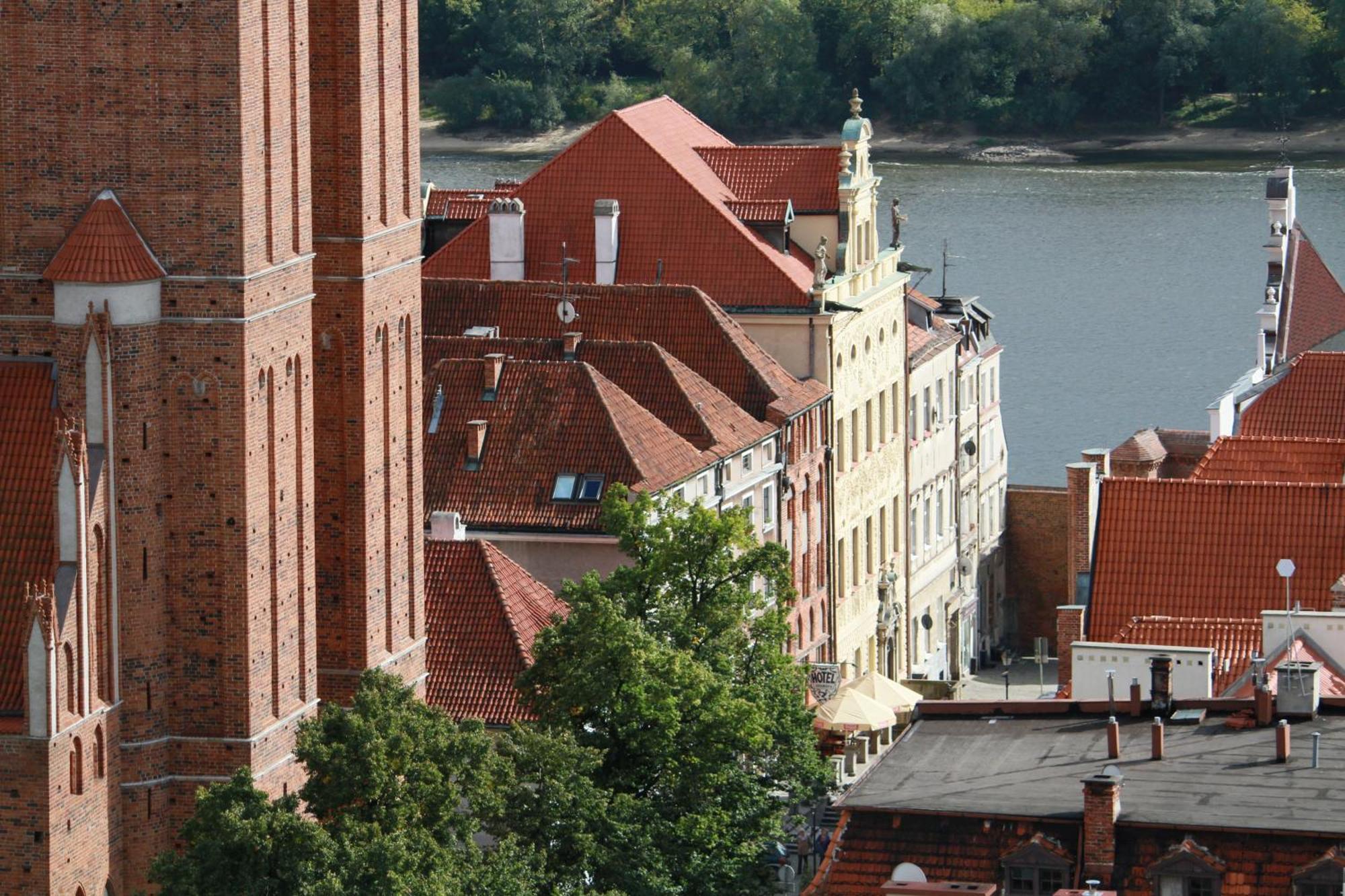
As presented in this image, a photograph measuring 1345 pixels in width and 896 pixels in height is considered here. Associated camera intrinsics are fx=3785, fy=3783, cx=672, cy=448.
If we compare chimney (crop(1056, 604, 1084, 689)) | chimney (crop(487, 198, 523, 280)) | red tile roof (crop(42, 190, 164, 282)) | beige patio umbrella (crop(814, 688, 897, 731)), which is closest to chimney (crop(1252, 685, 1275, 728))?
chimney (crop(1056, 604, 1084, 689))

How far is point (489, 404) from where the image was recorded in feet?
251

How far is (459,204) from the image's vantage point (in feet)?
308

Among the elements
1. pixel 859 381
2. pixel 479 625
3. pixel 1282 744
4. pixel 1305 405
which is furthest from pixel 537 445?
pixel 1282 744

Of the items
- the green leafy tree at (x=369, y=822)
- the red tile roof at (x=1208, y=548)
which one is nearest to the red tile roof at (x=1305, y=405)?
the red tile roof at (x=1208, y=548)

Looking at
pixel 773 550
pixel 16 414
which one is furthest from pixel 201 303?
pixel 773 550

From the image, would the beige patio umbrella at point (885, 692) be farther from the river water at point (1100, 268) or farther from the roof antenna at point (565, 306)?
the river water at point (1100, 268)

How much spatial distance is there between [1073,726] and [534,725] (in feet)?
28.1

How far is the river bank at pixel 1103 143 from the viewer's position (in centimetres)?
19238

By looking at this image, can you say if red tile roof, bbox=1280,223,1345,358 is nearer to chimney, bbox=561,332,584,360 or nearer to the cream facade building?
the cream facade building

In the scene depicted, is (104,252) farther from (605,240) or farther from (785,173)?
(785,173)

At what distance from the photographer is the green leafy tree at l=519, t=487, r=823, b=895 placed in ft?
185

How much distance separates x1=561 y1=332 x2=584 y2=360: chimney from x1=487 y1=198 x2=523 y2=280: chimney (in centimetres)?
996

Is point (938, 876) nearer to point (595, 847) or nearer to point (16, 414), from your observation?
point (595, 847)

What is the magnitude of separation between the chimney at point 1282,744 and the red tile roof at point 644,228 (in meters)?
39.0
